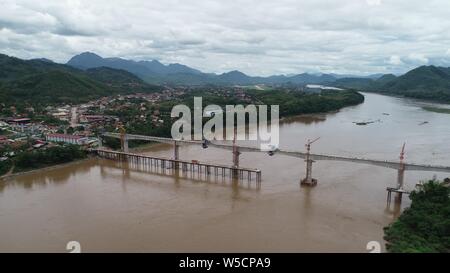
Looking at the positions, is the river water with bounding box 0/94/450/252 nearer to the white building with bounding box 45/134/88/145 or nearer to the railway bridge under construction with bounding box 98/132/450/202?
the railway bridge under construction with bounding box 98/132/450/202

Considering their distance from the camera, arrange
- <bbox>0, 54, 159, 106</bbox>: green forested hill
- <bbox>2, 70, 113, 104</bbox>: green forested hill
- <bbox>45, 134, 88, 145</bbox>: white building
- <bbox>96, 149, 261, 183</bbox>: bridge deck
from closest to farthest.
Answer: <bbox>96, 149, 261, 183</bbox>: bridge deck → <bbox>45, 134, 88, 145</bbox>: white building → <bbox>0, 54, 159, 106</bbox>: green forested hill → <bbox>2, 70, 113, 104</bbox>: green forested hill

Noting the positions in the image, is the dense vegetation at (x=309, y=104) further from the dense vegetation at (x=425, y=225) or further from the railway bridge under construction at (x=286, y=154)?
the dense vegetation at (x=425, y=225)

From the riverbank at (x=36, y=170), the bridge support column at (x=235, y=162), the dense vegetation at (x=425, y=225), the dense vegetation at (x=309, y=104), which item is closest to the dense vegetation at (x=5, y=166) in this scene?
the riverbank at (x=36, y=170)

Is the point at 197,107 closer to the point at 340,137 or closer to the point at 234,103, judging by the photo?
the point at 234,103

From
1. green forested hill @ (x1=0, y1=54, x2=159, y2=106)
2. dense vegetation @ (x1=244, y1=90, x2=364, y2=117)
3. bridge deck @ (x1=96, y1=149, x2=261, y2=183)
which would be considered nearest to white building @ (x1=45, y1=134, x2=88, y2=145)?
bridge deck @ (x1=96, y1=149, x2=261, y2=183)
